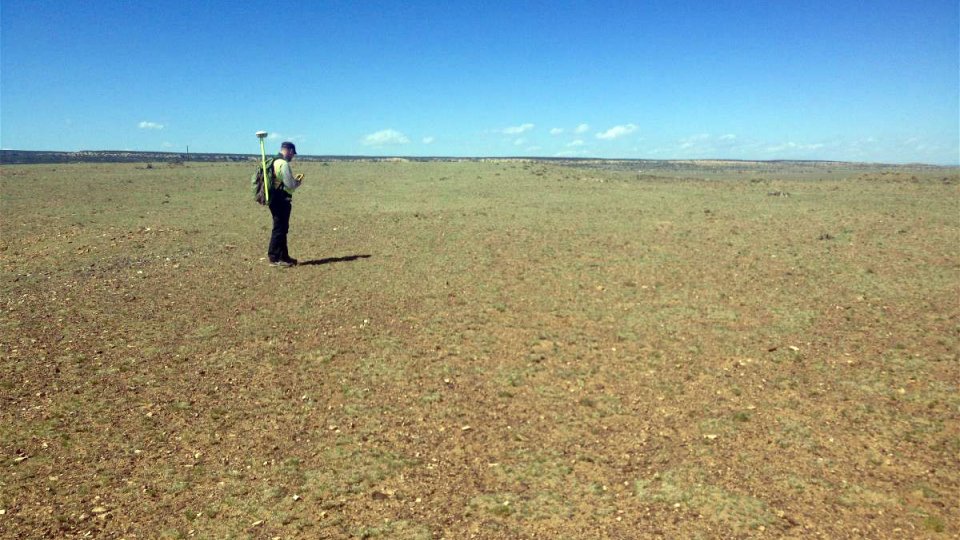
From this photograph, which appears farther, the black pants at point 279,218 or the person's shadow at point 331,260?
the person's shadow at point 331,260

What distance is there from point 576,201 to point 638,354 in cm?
1711

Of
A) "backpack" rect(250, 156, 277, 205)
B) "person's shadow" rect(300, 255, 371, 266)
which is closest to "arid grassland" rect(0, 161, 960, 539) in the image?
"person's shadow" rect(300, 255, 371, 266)

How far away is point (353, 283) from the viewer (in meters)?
10.2

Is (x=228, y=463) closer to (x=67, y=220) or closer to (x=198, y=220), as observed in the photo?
(x=198, y=220)

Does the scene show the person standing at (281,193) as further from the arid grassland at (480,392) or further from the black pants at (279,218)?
the arid grassland at (480,392)

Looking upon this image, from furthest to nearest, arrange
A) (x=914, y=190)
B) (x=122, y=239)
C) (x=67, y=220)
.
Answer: (x=914, y=190), (x=67, y=220), (x=122, y=239)

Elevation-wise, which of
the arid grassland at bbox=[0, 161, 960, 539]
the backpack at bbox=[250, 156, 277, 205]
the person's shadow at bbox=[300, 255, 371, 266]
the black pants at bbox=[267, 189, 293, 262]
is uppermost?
the backpack at bbox=[250, 156, 277, 205]

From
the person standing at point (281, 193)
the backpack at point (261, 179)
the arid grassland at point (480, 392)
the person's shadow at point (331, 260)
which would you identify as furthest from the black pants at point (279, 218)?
the person's shadow at point (331, 260)

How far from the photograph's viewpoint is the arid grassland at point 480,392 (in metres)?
4.14

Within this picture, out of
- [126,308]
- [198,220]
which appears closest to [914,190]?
[198,220]

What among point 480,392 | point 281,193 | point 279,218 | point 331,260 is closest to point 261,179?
point 281,193

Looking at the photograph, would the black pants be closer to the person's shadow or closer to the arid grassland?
the arid grassland

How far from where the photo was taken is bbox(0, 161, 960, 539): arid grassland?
4.14 m

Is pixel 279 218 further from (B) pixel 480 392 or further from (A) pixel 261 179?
(B) pixel 480 392
